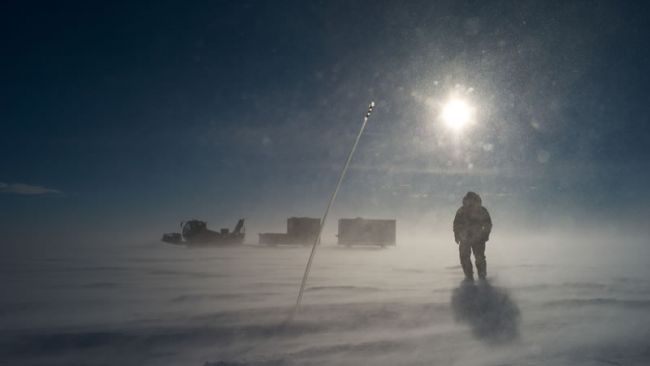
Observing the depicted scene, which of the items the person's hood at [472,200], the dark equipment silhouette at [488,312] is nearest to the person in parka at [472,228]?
the person's hood at [472,200]

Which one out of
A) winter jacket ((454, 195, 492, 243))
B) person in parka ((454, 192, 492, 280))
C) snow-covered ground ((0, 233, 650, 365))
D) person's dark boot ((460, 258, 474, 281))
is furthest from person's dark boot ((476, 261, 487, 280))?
snow-covered ground ((0, 233, 650, 365))

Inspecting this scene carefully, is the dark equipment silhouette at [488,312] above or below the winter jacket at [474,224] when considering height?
below

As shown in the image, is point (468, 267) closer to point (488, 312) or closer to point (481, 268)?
point (481, 268)

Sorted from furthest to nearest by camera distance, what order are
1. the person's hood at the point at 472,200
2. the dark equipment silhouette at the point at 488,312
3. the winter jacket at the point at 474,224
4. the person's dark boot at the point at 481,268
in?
the person's dark boot at the point at 481,268, the person's hood at the point at 472,200, the winter jacket at the point at 474,224, the dark equipment silhouette at the point at 488,312

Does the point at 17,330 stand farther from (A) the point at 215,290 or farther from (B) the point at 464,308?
(B) the point at 464,308

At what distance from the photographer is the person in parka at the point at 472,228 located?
957 cm

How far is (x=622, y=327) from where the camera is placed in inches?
187

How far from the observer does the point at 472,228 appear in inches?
377

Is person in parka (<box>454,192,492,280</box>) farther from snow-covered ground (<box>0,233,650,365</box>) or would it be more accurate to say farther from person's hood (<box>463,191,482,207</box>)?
snow-covered ground (<box>0,233,650,365</box>)

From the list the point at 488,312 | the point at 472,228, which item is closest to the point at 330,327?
the point at 488,312

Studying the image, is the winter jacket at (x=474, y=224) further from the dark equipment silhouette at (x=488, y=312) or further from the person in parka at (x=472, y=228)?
the dark equipment silhouette at (x=488, y=312)

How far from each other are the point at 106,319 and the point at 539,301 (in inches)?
283

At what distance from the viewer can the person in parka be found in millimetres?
9570

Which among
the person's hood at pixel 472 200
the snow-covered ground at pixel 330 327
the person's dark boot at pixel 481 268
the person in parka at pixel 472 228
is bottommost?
the snow-covered ground at pixel 330 327
